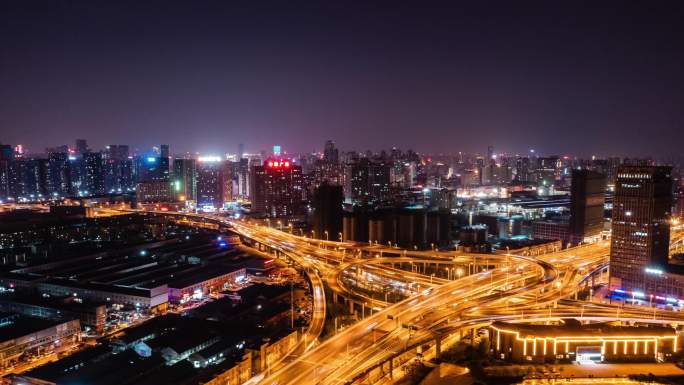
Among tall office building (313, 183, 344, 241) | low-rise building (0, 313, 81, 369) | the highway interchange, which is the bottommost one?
low-rise building (0, 313, 81, 369)

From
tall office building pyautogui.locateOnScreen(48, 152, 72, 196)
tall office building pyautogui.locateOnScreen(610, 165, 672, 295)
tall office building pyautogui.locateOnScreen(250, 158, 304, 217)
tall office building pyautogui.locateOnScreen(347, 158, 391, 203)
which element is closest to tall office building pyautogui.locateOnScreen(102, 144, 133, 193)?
tall office building pyautogui.locateOnScreen(48, 152, 72, 196)

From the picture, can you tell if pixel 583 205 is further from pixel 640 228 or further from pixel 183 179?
pixel 183 179

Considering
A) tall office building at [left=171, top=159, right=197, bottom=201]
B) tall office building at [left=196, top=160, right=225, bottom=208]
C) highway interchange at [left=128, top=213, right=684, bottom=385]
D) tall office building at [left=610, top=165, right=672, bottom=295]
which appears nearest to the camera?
highway interchange at [left=128, top=213, right=684, bottom=385]

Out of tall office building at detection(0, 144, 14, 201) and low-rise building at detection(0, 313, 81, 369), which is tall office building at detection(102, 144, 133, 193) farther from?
low-rise building at detection(0, 313, 81, 369)

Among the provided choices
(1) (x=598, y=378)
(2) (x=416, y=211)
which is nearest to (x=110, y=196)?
(2) (x=416, y=211)

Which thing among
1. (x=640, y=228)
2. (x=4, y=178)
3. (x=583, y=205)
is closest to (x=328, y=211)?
(x=583, y=205)

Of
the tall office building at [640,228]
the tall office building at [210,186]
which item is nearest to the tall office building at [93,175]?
the tall office building at [210,186]
